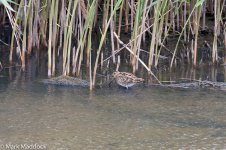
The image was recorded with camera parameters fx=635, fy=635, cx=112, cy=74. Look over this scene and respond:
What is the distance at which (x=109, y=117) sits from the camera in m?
5.32

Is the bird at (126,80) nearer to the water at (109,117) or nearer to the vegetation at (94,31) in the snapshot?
the water at (109,117)

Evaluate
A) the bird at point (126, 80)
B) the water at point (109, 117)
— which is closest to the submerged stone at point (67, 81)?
the water at point (109, 117)

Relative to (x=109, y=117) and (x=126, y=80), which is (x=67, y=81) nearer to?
(x=126, y=80)

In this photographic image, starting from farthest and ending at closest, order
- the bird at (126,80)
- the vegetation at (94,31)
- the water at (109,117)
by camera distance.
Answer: the vegetation at (94,31) → the bird at (126,80) → the water at (109,117)

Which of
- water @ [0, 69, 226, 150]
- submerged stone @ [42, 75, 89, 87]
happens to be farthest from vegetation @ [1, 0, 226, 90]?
water @ [0, 69, 226, 150]

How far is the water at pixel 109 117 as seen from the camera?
467cm

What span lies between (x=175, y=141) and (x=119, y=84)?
5.74ft

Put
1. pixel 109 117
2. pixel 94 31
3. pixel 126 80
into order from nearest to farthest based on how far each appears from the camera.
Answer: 1. pixel 109 117
2. pixel 126 80
3. pixel 94 31

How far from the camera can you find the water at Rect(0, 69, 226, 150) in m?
4.67

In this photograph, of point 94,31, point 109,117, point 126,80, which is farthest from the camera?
point 94,31

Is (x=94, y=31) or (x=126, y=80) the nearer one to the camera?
(x=126, y=80)

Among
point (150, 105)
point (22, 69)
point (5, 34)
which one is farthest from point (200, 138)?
point (5, 34)

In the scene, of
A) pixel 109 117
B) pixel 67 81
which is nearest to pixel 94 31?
pixel 67 81

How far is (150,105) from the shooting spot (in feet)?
18.8
